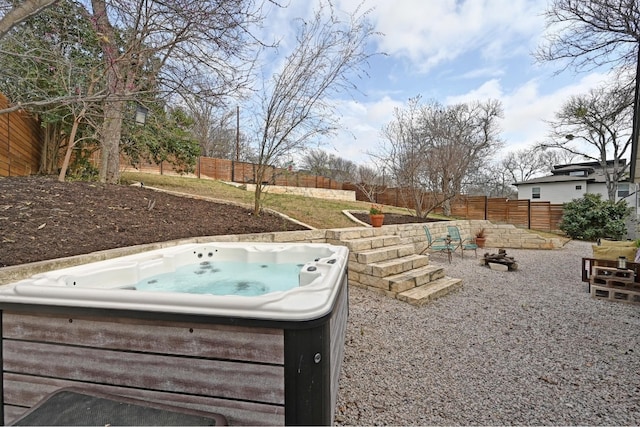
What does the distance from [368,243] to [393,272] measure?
0.67 metres

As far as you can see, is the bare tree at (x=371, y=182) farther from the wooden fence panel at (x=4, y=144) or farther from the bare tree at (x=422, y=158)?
the wooden fence panel at (x=4, y=144)

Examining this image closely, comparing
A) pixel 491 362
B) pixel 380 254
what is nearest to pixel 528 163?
pixel 380 254

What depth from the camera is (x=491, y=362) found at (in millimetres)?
2328

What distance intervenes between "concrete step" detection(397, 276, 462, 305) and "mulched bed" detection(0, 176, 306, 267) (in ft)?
7.58

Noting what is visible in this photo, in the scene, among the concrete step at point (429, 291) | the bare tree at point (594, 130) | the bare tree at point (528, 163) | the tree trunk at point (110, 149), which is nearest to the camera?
the concrete step at point (429, 291)

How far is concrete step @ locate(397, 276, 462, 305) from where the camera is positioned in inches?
144

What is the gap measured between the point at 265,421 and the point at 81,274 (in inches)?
76.1

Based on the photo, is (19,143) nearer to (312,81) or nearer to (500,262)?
(312,81)

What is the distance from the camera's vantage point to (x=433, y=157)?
8.21 meters

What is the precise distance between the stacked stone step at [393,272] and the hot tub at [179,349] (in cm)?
255

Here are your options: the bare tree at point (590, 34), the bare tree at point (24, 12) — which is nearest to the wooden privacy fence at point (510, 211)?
the bare tree at point (590, 34)

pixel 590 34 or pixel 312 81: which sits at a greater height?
pixel 590 34

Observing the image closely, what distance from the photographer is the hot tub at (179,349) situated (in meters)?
1.21

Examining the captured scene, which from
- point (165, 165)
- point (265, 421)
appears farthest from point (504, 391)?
point (165, 165)
